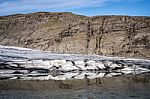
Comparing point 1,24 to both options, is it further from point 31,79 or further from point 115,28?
point 31,79

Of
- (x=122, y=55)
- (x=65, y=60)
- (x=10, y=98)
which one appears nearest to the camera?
(x=10, y=98)

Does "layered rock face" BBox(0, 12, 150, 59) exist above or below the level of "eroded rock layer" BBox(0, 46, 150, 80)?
above

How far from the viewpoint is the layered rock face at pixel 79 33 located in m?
45.4

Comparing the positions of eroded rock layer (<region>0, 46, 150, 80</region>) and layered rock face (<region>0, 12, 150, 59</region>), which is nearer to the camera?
eroded rock layer (<region>0, 46, 150, 80</region>)

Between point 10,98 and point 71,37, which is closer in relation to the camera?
point 10,98

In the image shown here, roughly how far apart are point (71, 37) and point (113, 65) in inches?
538

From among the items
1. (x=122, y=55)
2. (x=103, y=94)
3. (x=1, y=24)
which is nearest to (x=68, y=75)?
(x=103, y=94)

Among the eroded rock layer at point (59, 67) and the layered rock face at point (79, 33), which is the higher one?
the layered rock face at point (79, 33)

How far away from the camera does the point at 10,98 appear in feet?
56.4

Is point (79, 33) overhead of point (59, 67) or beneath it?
overhead

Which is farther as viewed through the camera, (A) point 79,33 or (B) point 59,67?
(A) point 79,33

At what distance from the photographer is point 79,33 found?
157ft

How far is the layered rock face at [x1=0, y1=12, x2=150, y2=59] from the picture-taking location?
45381 millimetres

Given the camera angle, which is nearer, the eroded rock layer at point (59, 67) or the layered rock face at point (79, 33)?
the eroded rock layer at point (59, 67)
